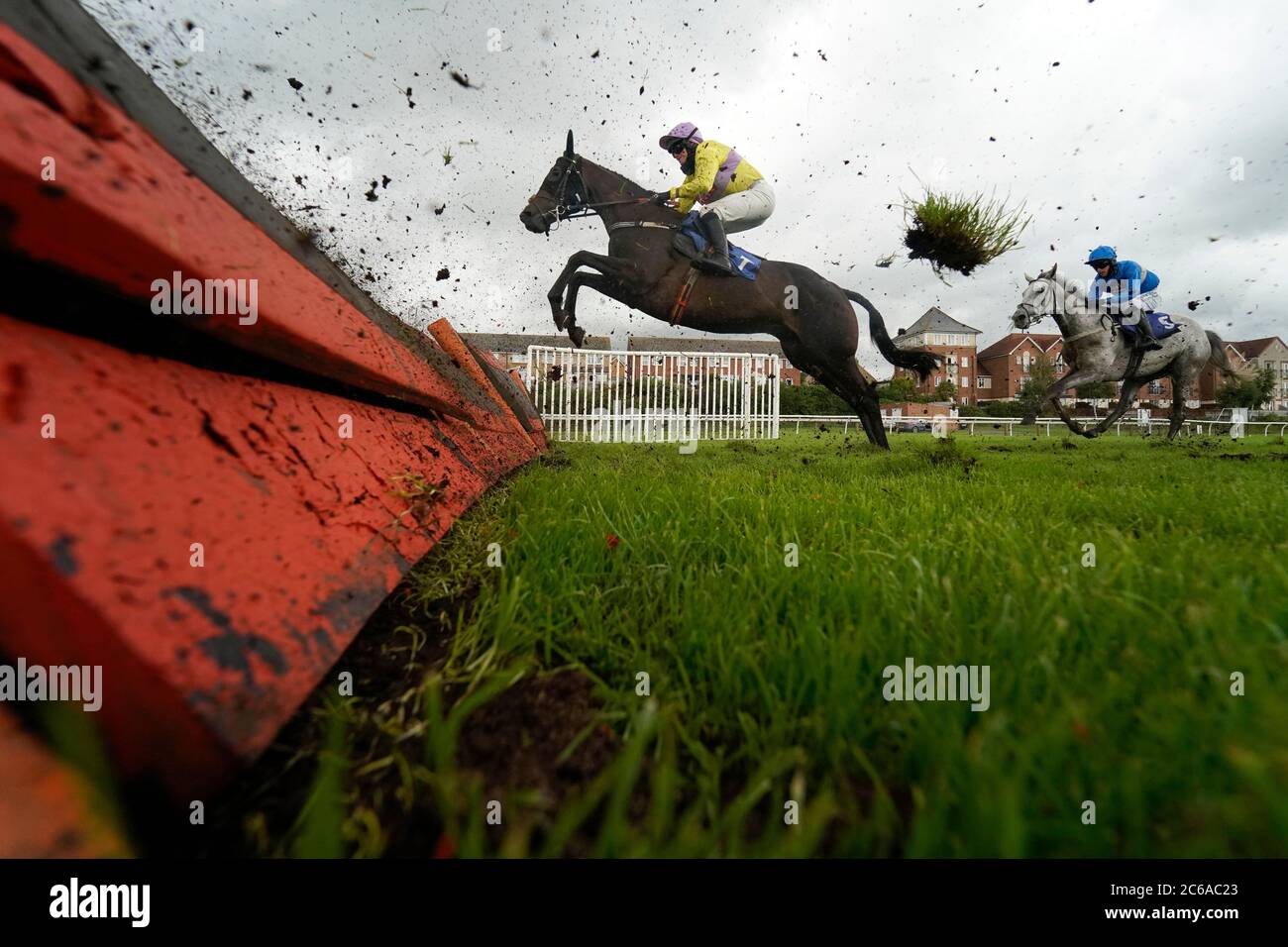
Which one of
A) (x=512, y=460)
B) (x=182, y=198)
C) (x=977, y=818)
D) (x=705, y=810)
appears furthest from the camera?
(x=512, y=460)

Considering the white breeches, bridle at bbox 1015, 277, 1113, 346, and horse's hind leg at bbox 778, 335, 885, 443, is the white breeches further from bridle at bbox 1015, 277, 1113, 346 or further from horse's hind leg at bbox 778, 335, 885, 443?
bridle at bbox 1015, 277, 1113, 346

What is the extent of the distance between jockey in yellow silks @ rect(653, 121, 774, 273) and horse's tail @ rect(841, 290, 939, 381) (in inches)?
75.9

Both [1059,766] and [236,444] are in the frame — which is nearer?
[1059,766]

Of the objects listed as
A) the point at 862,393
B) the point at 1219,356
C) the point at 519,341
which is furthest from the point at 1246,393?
the point at 519,341

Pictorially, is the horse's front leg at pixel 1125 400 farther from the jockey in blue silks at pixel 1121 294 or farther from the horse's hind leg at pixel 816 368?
the horse's hind leg at pixel 816 368

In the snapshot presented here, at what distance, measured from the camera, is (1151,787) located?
2.01 feet

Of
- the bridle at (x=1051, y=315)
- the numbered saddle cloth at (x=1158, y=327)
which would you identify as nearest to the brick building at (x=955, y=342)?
the numbered saddle cloth at (x=1158, y=327)

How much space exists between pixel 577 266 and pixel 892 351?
4980 mm

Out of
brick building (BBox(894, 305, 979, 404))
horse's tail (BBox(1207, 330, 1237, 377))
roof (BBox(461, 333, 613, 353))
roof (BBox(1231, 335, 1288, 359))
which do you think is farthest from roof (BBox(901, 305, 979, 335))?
horse's tail (BBox(1207, 330, 1237, 377))

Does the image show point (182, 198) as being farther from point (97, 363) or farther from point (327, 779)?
point (327, 779)

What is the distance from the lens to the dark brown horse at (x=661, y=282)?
618cm

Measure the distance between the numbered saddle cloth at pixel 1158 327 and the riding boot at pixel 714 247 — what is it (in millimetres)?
8651
